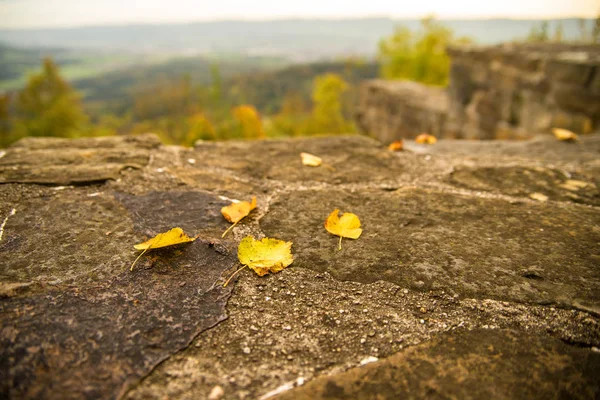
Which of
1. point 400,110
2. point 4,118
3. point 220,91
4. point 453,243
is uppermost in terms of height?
point 220,91

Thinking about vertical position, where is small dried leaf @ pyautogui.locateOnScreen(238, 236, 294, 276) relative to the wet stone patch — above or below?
above

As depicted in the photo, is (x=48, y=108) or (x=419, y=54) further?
(x=48, y=108)

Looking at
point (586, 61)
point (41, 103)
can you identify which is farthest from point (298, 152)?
point (41, 103)

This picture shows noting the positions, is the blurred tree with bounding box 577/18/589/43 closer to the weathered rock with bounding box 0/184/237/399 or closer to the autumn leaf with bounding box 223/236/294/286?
the autumn leaf with bounding box 223/236/294/286

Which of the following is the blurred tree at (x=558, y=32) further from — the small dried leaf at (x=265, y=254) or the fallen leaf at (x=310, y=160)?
the small dried leaf at (x=265, y=254)

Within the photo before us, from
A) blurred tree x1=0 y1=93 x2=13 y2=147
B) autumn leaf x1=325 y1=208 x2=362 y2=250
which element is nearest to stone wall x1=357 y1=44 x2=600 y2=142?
autumn leaf x1=325 y1=208 x2=362 y2=250

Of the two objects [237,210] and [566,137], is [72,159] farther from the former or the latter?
[566,137]

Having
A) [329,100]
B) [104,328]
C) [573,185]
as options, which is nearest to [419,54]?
[329,100]
